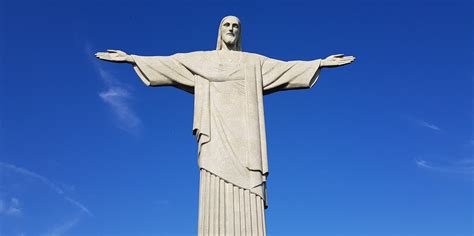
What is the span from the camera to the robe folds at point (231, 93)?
13086 millimetres

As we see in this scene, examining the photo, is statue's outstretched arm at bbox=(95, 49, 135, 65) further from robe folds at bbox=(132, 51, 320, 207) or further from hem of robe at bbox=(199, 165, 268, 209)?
hem of robe at bbox=(199, 165, 268, 209)

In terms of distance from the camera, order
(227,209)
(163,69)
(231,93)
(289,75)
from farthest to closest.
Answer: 1. (289,75)
2. (163,69)
3. (231,93)
4. (227,209)

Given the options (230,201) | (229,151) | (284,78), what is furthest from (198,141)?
(284,78)

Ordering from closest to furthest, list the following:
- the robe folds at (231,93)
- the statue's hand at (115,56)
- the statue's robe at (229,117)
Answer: the statue's robe at (229,117), the robe folds at (231,93), the statue's hand at (115,56)

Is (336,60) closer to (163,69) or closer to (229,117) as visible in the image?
(229,117)

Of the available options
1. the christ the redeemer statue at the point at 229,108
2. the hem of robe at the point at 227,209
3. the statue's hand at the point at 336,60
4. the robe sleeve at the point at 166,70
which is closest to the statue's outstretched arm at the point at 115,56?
the christ the redeemer statue at the point at 229,108

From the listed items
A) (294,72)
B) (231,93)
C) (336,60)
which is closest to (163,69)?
(231,93)

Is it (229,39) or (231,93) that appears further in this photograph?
(229,39)

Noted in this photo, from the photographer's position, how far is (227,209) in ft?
41.5

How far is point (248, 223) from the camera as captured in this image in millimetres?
12570

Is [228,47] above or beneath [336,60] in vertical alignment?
above

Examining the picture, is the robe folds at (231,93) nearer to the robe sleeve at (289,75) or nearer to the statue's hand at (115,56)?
the robe sleeve at (289,75)

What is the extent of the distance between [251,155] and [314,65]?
3206mm

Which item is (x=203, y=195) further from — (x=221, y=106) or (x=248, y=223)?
(x=221, y=106)
